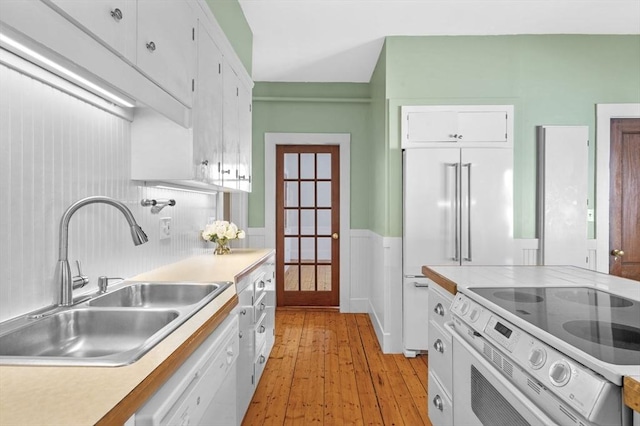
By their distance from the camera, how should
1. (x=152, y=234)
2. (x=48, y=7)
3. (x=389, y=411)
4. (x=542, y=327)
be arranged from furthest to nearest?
1. (x=389, y=411)
2. (x=152, y=234)
3. (x=542, y=327)
4. (x=48, y=7)

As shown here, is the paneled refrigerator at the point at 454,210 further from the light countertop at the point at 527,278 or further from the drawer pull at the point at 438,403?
the drawer pull at the point at 438,403

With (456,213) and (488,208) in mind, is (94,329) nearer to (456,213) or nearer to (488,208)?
(456,213)

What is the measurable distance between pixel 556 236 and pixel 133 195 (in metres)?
3.33

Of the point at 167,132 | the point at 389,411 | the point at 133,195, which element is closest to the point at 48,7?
the point at 167,132

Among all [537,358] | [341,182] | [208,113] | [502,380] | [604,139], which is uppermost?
[604,139]

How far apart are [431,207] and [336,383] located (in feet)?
5.12

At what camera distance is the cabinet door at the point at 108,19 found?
98 cm

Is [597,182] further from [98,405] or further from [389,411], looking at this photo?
[98,405]

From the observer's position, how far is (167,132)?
74.2 inches

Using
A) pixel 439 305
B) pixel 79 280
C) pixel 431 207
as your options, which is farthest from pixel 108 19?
pixel 431 207

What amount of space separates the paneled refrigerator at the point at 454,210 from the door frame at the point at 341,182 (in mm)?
1495

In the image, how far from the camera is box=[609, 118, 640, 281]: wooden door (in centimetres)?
350

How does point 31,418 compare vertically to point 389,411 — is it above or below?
above

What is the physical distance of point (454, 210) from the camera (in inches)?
129
